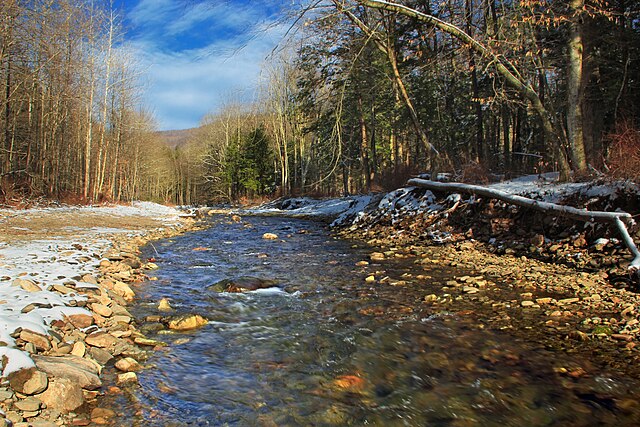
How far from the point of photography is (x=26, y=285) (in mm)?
4512

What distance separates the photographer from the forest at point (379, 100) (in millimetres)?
8469

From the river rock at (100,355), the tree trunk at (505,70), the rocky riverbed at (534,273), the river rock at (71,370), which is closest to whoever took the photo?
the river rock at (71,370)

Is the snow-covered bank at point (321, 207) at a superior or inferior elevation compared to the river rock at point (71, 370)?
superior

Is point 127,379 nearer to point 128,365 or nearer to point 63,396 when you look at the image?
point 128,365

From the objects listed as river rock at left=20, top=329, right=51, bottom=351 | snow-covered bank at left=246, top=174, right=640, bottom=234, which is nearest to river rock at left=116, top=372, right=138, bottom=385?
river rock at left=20, top=329, right=51, bottom=351

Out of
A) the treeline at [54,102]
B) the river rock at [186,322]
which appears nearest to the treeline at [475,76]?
the river rock at [186,322]

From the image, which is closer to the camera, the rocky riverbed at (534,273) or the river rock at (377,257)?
the rocky riverbed at (534,273)

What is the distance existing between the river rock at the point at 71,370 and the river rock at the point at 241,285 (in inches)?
126

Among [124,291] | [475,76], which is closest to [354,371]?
[124,291]

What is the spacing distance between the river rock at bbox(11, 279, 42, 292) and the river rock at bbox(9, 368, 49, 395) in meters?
2.11

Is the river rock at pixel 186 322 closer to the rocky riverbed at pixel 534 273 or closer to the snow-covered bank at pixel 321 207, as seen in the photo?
the rocky riverbed at pixel 534 273

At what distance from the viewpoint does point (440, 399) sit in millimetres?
3256

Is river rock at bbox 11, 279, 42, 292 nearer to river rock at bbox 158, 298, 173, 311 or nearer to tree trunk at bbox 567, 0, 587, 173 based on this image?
river rock at bbox 158, 298, 173, 311

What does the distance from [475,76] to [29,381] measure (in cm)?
1857
